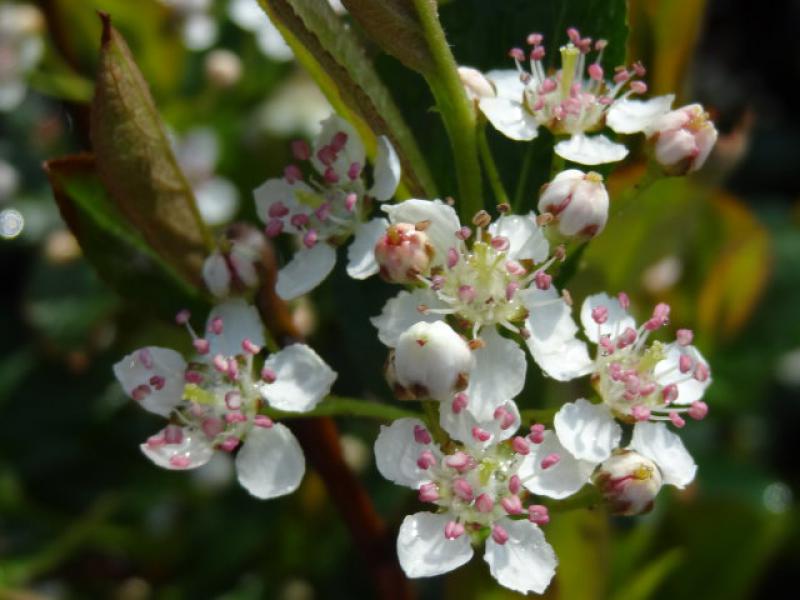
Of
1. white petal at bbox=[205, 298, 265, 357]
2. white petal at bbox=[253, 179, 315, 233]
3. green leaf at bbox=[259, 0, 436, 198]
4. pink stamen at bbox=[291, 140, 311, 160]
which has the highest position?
green leaf at bbox=[259, 0, 436, 198]

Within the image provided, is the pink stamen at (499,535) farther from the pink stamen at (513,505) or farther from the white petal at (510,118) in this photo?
the white petal at (510,118)

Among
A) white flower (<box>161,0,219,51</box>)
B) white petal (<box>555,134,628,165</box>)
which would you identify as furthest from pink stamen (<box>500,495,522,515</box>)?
white flower (<box>161,0,219,51</box>)

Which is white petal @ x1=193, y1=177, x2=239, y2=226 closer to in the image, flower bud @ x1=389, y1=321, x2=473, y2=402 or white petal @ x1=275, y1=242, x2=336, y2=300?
white petal @ x1=275, y1=242, x2=336, y2=300

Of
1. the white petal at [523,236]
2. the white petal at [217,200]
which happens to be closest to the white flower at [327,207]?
the white petal at [523,236]

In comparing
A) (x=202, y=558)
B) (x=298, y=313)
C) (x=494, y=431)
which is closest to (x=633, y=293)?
(x=298, y=313)

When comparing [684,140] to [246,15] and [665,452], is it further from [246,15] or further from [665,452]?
[246,15]

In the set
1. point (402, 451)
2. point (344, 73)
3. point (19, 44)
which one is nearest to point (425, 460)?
point (402, 451)

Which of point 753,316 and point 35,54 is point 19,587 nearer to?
point 35,54
